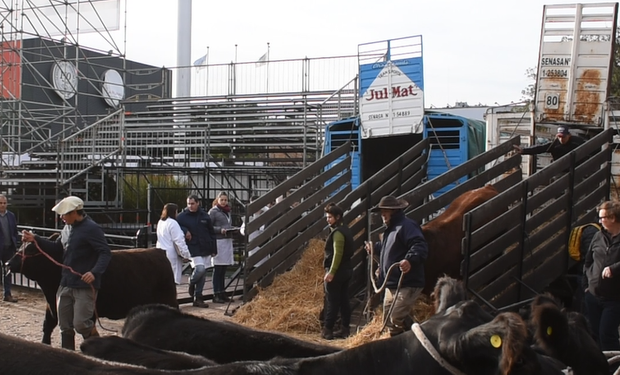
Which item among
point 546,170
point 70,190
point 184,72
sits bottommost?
point 70,190

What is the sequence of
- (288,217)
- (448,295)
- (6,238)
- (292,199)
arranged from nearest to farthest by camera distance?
(448,295) → (288,217) → (292,199) → (6,238)

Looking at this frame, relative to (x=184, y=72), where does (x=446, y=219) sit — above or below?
below

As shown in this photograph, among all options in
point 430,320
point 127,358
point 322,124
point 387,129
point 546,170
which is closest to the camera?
point 430,320

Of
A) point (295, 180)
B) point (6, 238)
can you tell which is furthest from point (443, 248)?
point (6, 238)

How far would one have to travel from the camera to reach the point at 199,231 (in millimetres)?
11828

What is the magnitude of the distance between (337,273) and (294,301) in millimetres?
1228

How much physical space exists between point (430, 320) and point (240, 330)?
1729 mm

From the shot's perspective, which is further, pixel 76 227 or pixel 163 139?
pixel 163 139

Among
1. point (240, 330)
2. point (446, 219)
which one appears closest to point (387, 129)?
point (446, 219)

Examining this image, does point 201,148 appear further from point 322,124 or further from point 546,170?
point 546,170

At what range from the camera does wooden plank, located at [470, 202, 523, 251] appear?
805 centimetres

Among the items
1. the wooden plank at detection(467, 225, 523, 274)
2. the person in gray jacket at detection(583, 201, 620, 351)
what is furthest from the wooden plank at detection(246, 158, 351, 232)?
the person in gray jacket at detection(583, 201, 620, 351)

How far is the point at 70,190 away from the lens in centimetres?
1853

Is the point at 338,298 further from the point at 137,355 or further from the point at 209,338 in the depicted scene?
the point at 137,355
